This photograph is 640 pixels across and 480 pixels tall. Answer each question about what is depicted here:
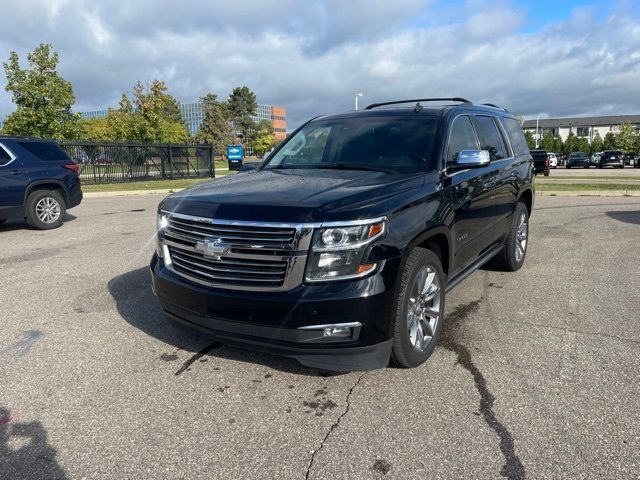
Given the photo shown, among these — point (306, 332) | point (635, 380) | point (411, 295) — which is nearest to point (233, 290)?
point (306, 332)

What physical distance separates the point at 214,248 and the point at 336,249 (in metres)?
0.80

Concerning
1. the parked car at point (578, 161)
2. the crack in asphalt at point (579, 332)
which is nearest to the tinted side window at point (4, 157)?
the crack in asphalt at point (579, 332)

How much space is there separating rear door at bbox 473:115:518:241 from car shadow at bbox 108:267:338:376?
2840 mm

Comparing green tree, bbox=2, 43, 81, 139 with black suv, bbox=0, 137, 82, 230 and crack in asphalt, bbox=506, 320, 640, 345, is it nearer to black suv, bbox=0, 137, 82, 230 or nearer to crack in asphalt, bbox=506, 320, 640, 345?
black suv, bbox=0, 137, 82, 230

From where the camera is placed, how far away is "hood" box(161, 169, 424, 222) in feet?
9.73

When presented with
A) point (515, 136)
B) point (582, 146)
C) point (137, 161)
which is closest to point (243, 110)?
point (582, 146)

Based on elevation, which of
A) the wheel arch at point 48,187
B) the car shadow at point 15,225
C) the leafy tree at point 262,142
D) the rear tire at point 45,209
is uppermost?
the leafy tree at point 262,142

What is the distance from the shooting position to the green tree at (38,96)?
23.8 meters

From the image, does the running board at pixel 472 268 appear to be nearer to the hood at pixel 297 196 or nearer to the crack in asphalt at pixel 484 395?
the crack in asphalt at pixel 484 395

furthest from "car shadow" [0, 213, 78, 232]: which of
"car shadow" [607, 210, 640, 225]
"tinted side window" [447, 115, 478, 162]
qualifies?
"car shadow" [607, 210, 640, 225]

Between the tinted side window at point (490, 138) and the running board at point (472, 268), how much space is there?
100 cm

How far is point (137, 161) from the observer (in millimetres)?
25469

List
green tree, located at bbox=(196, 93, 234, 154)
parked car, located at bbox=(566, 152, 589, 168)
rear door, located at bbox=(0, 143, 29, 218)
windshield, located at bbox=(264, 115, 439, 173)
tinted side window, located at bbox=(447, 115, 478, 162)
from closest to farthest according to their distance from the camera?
windshield, located at bbox=(264, 115, 439, 173), tinted side window, located at bbox=(447, 115, 478, 162), rear door, located at bbox=(0, 143, 29, 218), parked car, located at bbox=(566, 152, 589, 168), green tree, located at bbox=(196, 93, 234, 154)

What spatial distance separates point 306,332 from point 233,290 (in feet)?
1.80
